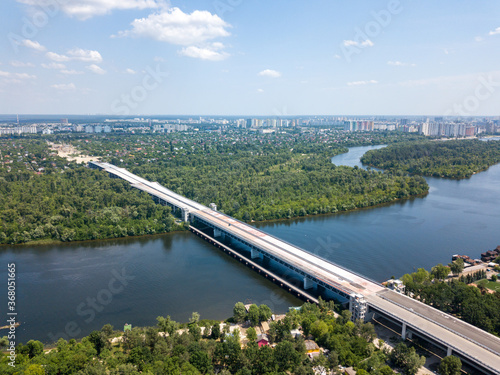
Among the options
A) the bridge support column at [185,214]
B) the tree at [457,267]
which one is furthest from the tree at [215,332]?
the bridge support column at [185,214]

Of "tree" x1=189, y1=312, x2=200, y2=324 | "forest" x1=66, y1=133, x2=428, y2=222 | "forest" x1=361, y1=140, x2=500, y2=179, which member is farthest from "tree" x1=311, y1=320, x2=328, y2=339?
"forest" x1=361, y1=140, x2=500, y2=179

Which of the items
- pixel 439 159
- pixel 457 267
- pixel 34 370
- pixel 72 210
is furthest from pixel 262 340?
pixel 439 159

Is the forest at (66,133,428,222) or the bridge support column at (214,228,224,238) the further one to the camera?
the forest at (66,133,428,222)

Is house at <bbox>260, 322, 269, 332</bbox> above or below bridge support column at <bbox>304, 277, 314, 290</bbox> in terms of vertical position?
below

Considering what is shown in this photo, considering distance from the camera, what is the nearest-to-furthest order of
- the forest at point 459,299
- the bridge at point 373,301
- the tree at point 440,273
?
1. the bridge at point 373,301
2. the forest at point 459,299
3. the tree at point 440,273

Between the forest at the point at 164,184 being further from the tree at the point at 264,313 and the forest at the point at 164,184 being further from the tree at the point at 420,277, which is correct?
the tree at the point at 264,313

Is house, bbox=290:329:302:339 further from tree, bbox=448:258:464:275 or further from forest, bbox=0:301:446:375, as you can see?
tree, bbox=448:258:464:275

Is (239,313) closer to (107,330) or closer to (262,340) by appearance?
(262,340)
